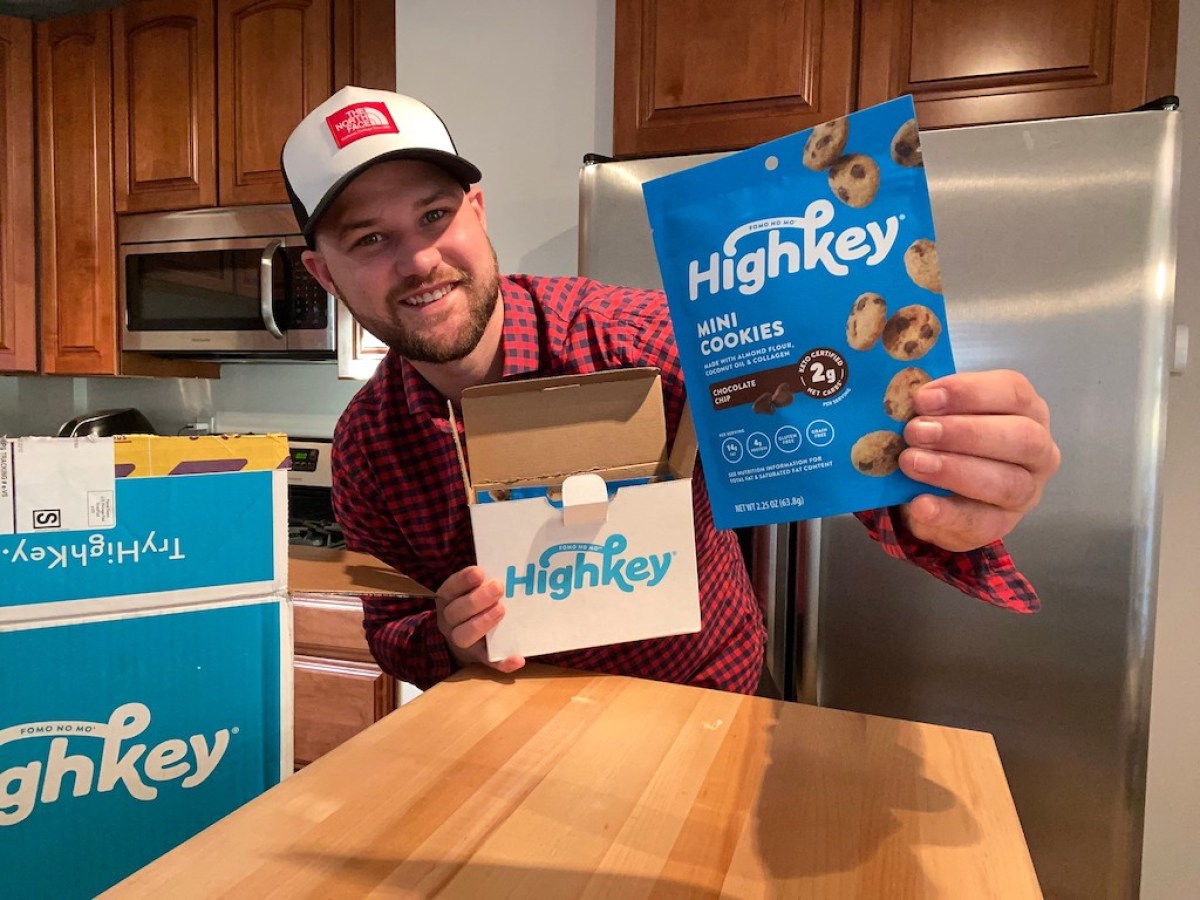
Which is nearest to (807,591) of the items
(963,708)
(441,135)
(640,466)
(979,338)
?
(963,708)

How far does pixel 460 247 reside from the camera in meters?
0.90

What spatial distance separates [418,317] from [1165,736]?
74.6 inches

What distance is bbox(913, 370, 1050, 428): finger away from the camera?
1.58 ft

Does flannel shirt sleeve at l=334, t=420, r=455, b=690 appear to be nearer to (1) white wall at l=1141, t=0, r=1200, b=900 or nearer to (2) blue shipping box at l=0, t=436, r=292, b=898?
(2) blue shipping box at l=0, t=436, r=292, b=898

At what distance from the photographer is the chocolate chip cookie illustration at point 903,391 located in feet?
1.59

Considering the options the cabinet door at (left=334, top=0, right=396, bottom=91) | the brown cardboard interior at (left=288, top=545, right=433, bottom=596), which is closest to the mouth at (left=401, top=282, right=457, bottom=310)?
the brown cardboard interior at (left=288, top=545, right=433, bottom=596)

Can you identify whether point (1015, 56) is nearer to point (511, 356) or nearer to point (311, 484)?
point (511, 356)

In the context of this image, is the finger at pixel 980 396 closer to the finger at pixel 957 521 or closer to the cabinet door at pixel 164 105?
the finger at pixel 957 521

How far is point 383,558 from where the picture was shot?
101 centimetres

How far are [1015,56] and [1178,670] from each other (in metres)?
1.39

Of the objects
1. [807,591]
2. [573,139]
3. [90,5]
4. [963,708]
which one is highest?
[90,5]

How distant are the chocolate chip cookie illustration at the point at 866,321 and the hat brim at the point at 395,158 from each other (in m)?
0.57

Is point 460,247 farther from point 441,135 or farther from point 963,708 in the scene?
point 963,708

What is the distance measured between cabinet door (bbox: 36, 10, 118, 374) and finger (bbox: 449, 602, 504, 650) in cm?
216
